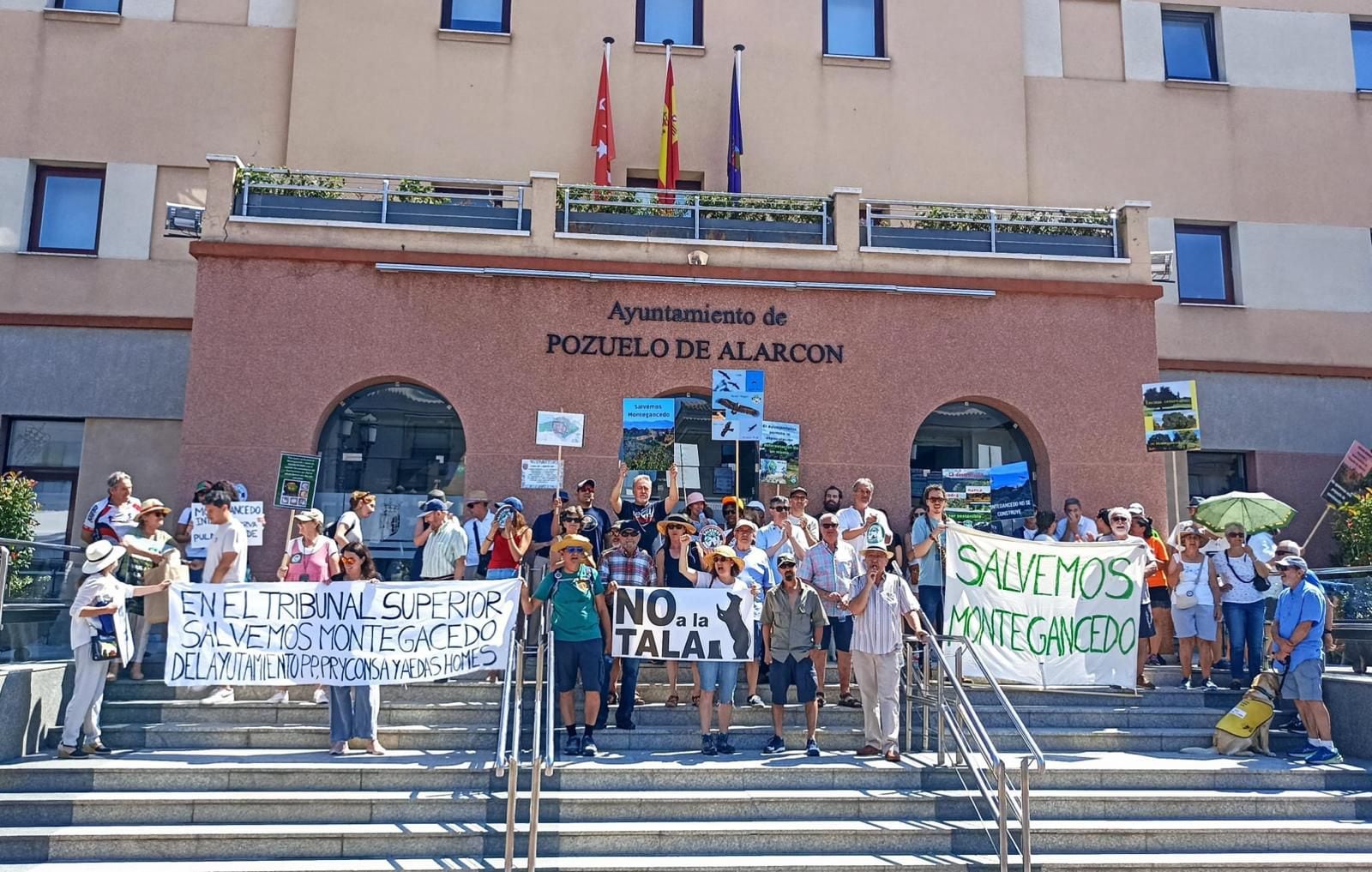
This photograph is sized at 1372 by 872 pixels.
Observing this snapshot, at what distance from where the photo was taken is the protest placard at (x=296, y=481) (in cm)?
1430

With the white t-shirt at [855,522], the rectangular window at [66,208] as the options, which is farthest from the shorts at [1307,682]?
the rectangular window at [66,208]

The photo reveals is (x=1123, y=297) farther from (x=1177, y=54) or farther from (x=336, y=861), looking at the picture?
(x=336, y=861)

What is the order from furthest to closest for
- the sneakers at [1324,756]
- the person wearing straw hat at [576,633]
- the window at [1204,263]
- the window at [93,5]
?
the window at [1204,263] < the window at [93,5] < the sneakers at [1324,756] < the person wearing straw hat at [576,633]

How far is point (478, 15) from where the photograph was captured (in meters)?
19.5

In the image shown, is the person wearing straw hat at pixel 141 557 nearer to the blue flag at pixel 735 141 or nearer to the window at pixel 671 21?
the blue flag at pixel 735 141

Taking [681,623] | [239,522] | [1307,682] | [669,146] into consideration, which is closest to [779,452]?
[681,623]

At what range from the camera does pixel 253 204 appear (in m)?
15.4

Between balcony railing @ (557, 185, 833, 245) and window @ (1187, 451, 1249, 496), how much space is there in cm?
844

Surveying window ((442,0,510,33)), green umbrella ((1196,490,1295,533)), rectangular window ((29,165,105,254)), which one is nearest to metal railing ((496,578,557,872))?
green umbrella ((1196,490,1295,533))

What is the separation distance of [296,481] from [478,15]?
9497 millimetres

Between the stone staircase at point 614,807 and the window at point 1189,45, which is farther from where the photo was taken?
the window at point 1189,45

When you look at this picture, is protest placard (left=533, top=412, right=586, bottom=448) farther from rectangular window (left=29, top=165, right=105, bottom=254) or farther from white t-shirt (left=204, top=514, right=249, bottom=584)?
rectangular window (left=29, top=165, right=105, bottom=254)

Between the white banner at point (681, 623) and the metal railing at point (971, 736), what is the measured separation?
5.63 ft

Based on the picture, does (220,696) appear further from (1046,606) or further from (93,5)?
(93,5)
